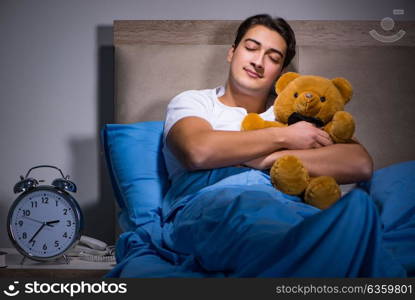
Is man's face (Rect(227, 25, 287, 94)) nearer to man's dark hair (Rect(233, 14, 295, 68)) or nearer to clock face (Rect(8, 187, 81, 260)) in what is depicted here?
man's dark hair (Rect(233, 14, 295, 68))

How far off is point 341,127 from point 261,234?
571 mm

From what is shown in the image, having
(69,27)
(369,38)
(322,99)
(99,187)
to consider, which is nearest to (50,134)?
(99,187)

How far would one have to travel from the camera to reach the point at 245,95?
5.41 feet

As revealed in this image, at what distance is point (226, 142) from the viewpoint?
1.37 m

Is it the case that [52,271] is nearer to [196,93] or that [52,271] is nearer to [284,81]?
[196,93]

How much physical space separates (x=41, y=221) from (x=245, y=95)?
27.4 inches

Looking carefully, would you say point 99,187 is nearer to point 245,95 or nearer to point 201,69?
point 201,69

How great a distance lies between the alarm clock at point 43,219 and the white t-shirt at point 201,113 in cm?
31

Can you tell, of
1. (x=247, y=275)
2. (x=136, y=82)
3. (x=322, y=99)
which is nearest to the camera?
(x=247, y=275)

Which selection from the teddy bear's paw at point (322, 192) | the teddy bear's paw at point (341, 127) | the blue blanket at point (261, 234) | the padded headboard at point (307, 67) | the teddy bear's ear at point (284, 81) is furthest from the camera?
the padded headboard at point (307, 67)

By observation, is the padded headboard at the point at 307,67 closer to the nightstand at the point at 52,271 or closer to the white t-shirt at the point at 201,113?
the white t-shirt at the point at 201,113

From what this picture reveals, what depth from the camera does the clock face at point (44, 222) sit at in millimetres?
1606

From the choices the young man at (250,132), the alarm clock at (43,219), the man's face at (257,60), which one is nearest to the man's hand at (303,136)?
the young man at (250,132)

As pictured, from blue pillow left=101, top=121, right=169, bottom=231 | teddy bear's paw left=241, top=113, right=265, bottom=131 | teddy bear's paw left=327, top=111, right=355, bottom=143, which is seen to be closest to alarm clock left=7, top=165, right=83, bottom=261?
blue pillow left=101, top=121, right=169, bottom=231
